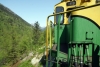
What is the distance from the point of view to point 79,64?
5195mm

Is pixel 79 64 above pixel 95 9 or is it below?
below

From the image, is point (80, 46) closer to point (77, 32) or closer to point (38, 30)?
point (77, 32)

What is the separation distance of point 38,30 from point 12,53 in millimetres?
25893

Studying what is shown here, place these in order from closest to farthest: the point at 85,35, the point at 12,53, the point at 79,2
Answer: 1. the point at 85,35
2. the point at 79,2
3. the point at 12,53

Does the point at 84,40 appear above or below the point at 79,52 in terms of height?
above

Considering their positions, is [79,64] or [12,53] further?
[12,53]

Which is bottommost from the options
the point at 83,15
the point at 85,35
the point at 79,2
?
the point at 85,35

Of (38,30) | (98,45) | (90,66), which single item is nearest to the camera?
(90,66)

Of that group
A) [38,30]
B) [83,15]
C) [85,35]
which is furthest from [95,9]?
[38,30]

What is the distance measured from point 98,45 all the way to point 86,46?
15.5 inches

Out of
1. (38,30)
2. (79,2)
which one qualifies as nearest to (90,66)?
→ (79,2)

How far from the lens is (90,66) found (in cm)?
499

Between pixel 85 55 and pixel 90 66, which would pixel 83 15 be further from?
pixel 90 66

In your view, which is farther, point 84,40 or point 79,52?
point 84,40
